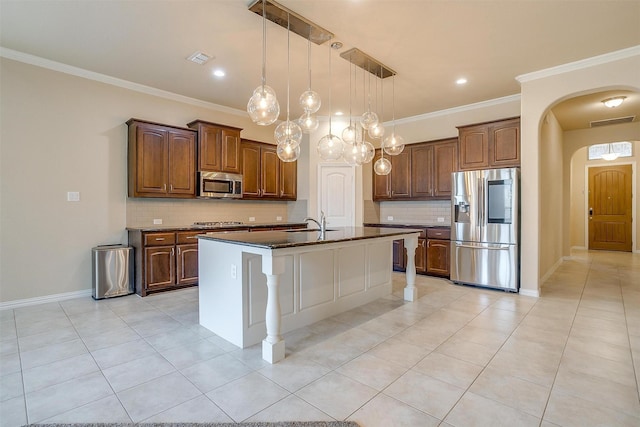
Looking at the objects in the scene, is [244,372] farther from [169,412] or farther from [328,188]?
[328,188]

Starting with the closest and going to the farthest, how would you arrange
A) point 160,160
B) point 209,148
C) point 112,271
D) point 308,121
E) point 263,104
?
point 263,104 < point 308,121 < point 112,271 < point 160,160 < point 209,148

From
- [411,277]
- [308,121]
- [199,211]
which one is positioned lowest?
[411,277]

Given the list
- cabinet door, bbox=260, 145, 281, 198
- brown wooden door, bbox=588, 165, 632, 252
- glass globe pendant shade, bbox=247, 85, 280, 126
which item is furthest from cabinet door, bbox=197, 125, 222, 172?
brown wooden door, bbox=588, 165, 632, 252

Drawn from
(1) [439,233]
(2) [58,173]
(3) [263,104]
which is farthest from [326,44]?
(2) [58,173]

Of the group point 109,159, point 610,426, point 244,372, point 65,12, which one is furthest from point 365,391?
point 109,159

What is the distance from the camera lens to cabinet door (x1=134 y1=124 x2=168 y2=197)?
14.5 feet

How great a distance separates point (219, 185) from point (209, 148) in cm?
61

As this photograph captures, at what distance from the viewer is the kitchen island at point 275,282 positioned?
97.0 inches

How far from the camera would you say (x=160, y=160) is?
4633mm

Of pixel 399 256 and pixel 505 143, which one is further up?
pixel 505 143

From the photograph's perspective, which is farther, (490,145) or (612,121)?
(612,121)

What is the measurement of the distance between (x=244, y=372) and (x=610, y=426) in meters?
2.18

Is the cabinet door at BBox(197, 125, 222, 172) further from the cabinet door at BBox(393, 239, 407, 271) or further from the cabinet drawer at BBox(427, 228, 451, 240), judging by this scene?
the cabinet drawer at BBox(427, 228, 451, 240)

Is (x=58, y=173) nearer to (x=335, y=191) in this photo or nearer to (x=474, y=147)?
(x=335, y=191)
